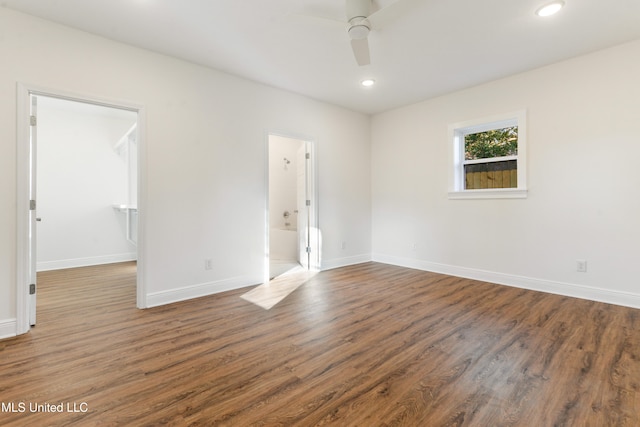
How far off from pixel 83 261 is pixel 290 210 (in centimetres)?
379

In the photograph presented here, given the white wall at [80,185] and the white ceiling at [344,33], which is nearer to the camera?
the white ceiling at [344,33]

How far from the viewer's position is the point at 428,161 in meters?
4.57

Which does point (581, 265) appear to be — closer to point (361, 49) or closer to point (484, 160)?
point (484, 160)

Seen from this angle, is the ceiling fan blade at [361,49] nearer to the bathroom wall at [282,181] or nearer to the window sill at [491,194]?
the window sill at [491,194]

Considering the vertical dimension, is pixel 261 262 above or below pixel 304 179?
below

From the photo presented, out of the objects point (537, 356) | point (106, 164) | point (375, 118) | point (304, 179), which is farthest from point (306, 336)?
point (106, 164)

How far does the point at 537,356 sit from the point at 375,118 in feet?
13.9

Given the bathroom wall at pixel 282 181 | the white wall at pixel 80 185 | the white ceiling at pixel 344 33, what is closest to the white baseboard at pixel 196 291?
the white ceiling at pixel 344 33

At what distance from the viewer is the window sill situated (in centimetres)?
367

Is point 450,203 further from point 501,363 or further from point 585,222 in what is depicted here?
point 501,363

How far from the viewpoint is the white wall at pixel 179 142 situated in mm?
2396

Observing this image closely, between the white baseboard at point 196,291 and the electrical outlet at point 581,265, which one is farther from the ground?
the electrical outlet at point 581,265

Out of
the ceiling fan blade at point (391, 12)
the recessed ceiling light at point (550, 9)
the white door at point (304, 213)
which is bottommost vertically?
the white door at point (304, 213)

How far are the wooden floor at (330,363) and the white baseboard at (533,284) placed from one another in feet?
0.55
